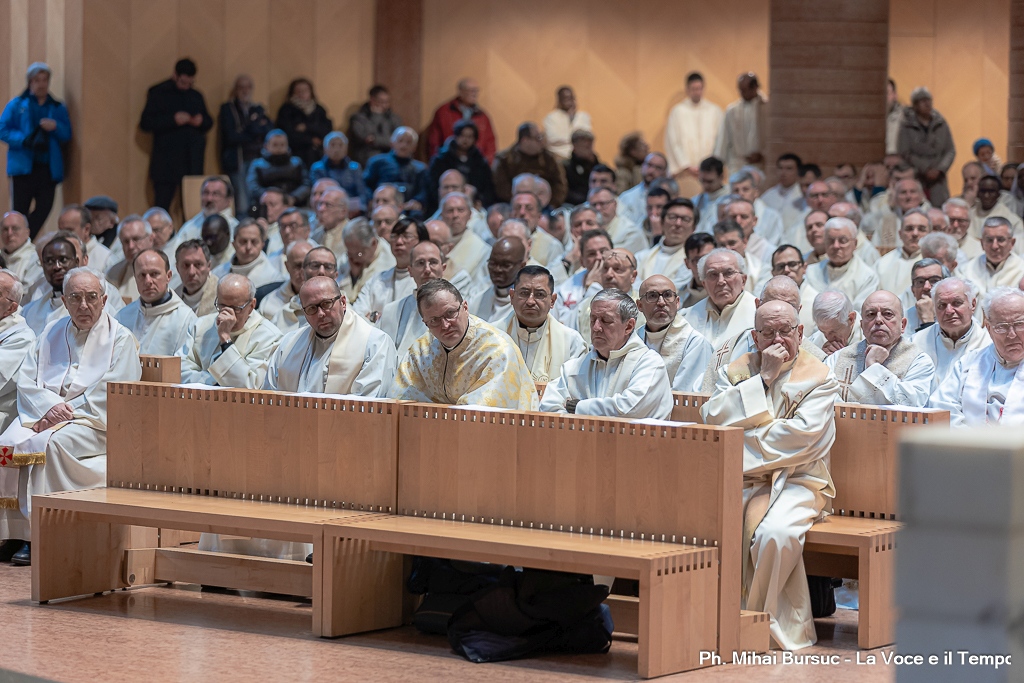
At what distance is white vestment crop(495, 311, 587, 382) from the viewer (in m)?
8.01

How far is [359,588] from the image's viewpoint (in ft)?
19.7

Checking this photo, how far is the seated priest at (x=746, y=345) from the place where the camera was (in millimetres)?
7199

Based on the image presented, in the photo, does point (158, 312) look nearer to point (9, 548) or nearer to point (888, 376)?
point (9, 548)

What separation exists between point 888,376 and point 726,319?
5.57 ft

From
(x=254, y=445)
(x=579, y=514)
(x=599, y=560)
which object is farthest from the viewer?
(x=254, y=445)

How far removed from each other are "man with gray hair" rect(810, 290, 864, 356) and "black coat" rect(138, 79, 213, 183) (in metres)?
9.69

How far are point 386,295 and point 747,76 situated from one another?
775cm

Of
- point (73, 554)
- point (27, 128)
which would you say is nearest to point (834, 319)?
point (73, 554)

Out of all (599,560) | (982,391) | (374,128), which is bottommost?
(599,560)

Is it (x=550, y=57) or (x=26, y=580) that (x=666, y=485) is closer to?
(x=26, y=580)

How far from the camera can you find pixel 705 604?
5.56 m

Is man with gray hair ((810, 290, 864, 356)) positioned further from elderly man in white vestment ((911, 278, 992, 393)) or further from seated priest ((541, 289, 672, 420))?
seated priest ((541, 289, 672, 420))

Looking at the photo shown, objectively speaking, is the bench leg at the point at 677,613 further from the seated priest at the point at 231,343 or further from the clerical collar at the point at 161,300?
the clerical collar at the point at 161,300

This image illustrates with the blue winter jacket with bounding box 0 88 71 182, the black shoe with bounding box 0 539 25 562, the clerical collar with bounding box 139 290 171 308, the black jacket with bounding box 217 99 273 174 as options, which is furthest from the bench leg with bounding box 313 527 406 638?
the black jacket with bounding box 217 99 273 174
